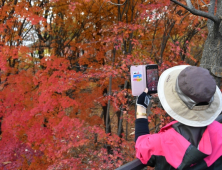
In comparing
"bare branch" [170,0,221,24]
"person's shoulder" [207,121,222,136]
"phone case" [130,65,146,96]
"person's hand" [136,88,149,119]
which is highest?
"bare branch" [170,0,221,24]

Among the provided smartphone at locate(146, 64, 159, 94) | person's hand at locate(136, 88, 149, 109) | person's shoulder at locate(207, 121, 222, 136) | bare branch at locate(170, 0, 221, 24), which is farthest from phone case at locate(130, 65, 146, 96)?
bare branch at locate(170, 0, 221, 24)

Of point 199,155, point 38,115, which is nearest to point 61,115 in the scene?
point 38,115

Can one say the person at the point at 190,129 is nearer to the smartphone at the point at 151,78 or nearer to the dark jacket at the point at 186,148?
the dark jacket at the point at 186,148

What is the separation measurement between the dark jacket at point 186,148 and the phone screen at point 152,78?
24.0 inches

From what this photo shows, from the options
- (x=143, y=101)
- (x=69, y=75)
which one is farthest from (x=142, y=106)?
(x=69, y=75)

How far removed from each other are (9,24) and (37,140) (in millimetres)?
3660

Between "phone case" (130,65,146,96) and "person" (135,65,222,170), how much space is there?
0.69 metres

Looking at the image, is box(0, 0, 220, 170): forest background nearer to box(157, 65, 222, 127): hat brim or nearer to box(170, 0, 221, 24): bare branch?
box(170, 0, 221, 24): bare branch

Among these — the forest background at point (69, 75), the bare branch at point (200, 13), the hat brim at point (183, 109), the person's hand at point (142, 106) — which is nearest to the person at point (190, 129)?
the hat brim at point (183, 109)

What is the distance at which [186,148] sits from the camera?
0.85 meters

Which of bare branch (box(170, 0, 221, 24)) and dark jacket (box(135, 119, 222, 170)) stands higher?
bare branch (box(170, 0, 221, 24))

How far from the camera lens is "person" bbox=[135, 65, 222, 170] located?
0.85 metres

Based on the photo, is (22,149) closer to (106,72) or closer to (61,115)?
(61,115)

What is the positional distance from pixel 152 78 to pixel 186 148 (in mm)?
1071
